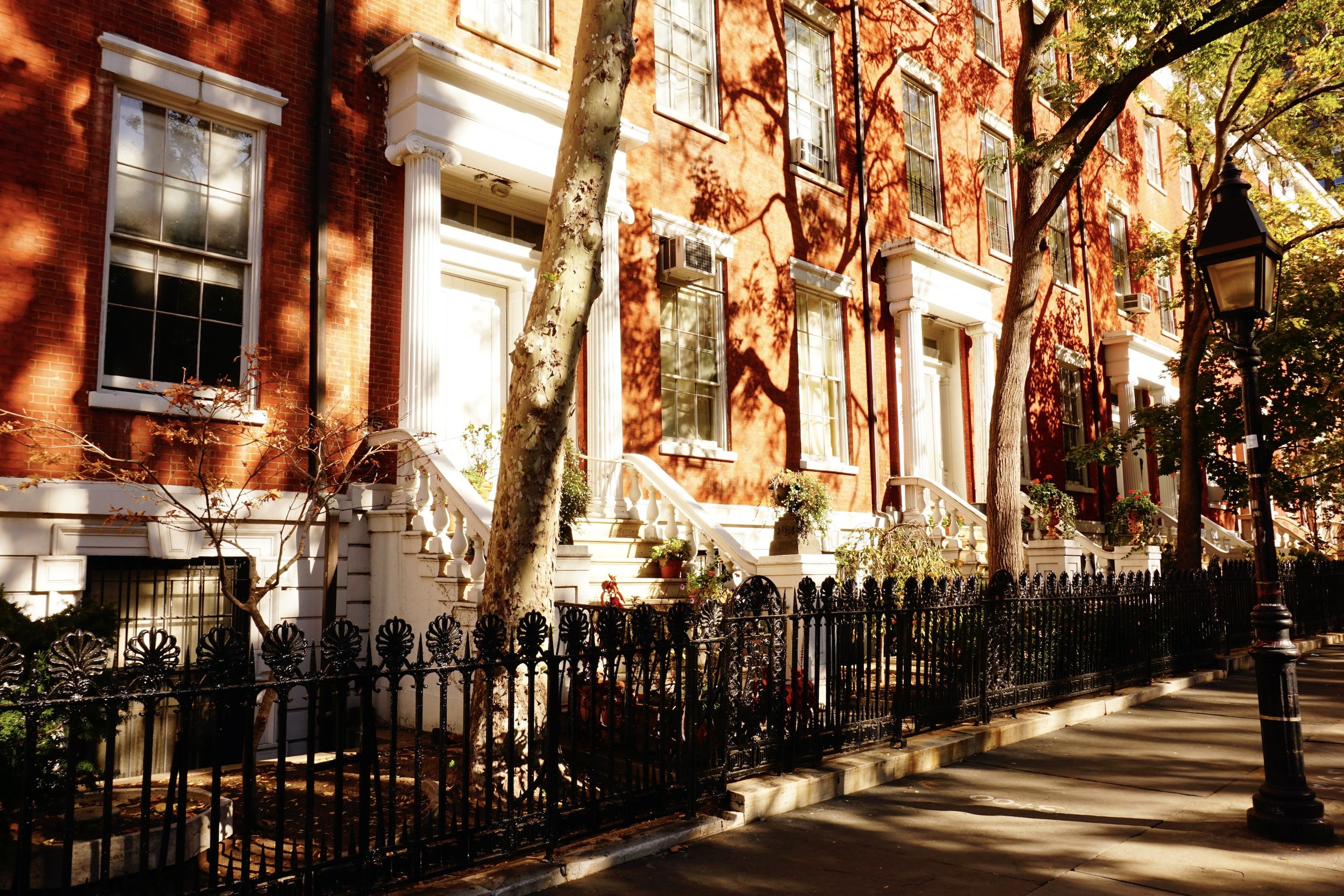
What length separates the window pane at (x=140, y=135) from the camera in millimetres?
8320

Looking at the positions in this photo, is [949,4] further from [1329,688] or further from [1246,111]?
[1329,688]

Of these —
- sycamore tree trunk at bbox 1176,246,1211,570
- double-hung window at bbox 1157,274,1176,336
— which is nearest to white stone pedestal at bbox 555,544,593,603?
sycamore tree trunk at bbox 1176,246,1211,570

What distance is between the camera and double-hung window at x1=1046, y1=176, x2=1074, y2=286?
67.2 feet

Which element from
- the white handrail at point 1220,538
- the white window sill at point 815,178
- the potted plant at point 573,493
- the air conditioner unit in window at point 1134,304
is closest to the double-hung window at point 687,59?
the white window sill at point 815,178

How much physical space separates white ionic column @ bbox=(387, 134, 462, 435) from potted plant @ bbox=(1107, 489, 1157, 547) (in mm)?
14462

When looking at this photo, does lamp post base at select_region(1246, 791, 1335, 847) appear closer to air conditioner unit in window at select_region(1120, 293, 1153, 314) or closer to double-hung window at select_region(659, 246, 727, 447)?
double-hung window at select_region(659, 246, 727, 447)

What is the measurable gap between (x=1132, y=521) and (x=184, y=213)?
17248 millimetres

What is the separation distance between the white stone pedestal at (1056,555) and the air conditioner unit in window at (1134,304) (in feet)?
30.6

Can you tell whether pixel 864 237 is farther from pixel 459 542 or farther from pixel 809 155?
pixel 459 542

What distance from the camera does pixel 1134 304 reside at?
22.7 meters

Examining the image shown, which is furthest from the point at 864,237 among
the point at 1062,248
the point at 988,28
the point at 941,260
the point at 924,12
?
the point at 1062,248

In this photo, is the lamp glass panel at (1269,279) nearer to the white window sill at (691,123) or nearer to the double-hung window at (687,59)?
the white window sill at (691,123)

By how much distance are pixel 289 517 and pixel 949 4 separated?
51.5ft

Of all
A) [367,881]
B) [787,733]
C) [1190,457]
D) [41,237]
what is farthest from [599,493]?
[1190,457]
